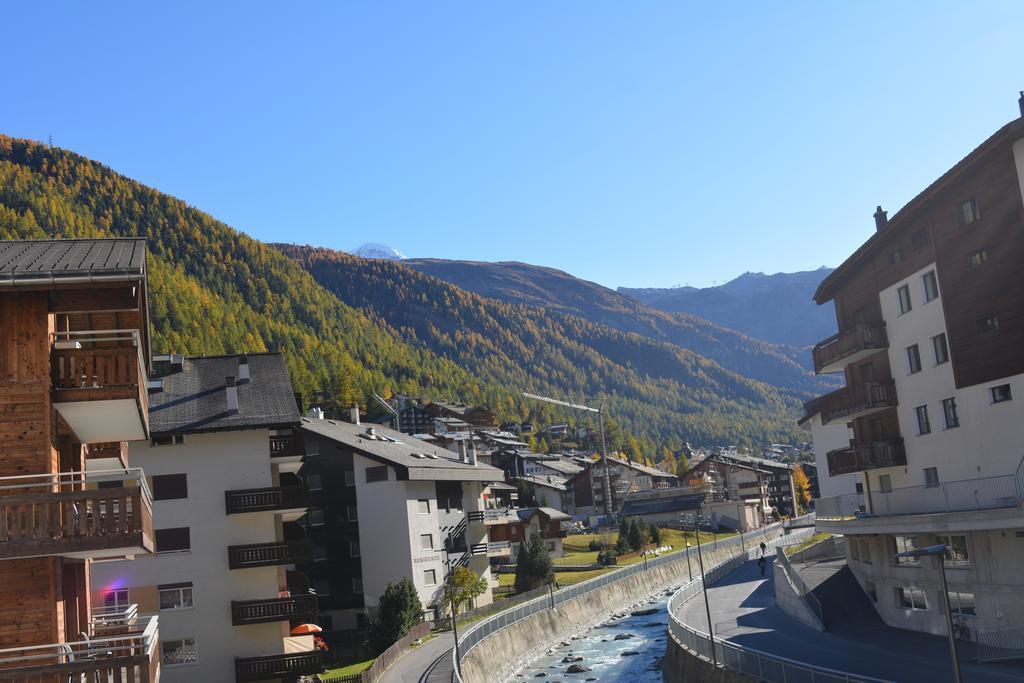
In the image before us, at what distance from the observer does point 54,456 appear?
61.5 ft

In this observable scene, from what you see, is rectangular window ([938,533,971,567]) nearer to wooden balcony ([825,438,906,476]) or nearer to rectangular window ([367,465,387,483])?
wooden balcony ([825,438,906,476])

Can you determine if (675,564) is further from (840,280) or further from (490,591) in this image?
(840,280)

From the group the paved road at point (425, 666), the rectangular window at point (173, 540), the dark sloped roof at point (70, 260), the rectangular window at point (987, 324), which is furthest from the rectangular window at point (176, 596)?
the rectangular window at point (987, 324)

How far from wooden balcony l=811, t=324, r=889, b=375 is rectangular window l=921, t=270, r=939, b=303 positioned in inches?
191

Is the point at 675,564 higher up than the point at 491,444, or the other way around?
the point at 491,444

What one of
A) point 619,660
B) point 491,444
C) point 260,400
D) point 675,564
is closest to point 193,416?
point 260,400

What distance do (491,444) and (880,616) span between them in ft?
434

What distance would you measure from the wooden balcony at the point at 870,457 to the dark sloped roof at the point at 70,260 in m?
39.9

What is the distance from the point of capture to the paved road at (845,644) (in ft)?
109

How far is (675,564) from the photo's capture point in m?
97.8

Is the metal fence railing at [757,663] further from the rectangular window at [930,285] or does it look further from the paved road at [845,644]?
the rectangular window at [930,285]

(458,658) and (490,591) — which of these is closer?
(458,658)

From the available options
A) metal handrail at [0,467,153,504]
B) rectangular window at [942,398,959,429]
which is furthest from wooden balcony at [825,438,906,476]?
metal handrail at [0,467,153,504]

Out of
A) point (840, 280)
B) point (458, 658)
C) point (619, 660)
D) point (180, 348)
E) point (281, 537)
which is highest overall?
point (180, 348)
